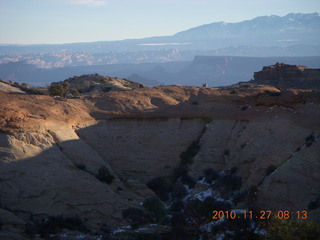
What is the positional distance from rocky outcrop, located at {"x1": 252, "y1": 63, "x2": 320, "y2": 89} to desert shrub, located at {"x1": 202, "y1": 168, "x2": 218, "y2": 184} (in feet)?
80.1

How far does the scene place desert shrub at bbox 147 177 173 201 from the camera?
2251cm

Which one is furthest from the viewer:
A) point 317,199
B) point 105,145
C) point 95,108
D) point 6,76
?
point 6,76

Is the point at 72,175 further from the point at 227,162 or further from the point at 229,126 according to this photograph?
the point at 229,126

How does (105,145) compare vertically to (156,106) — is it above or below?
below

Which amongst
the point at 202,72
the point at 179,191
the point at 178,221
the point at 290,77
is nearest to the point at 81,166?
the point at 179,191

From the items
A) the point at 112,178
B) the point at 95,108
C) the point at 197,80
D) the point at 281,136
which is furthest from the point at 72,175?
the point at 197,80

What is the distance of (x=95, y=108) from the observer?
26.5 metres

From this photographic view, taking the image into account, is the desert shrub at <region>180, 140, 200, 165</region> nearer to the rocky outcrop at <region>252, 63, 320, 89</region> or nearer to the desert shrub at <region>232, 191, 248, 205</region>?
the desert shrub at <region>232, 191, 248, 205</region>

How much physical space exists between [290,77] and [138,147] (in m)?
27.5

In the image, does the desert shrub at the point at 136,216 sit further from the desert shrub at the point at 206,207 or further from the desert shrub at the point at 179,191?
the desert shrub at the point at 179,191

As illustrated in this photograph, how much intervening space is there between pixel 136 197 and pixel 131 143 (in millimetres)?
4176

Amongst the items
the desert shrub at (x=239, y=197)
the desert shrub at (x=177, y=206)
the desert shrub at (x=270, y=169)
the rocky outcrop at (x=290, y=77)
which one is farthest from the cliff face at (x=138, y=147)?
the rocky outcrop at (x=290, y=77)
